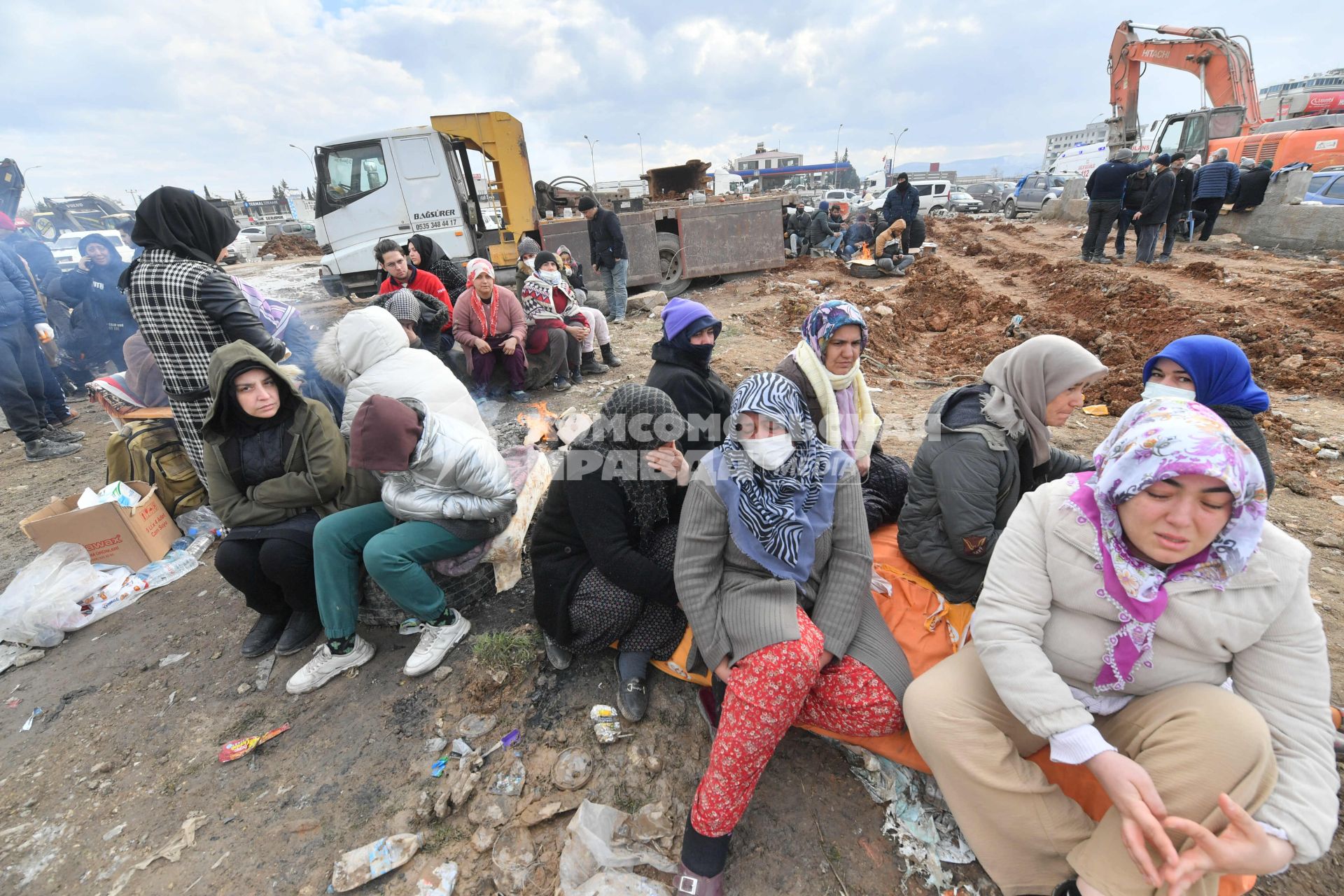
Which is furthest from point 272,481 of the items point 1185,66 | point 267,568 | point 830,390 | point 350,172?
point 1185,66

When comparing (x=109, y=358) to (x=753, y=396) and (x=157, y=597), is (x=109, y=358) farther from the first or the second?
(x=753, y=396)

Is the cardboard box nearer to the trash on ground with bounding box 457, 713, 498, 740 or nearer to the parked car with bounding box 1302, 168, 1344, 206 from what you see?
the trash on ground with bounding box 457, 713, 498, 740

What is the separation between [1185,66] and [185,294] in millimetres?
22020

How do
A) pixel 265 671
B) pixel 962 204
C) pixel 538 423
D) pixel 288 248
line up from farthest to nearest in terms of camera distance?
pixel 962 204 → pixel 288 248 → pixel 538 423 → pixel 265 671

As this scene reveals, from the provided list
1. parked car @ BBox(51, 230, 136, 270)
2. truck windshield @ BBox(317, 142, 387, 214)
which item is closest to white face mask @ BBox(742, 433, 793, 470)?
truck windshield @ BBox(317, 142, 387, 214)

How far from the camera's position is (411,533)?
7.72 ft

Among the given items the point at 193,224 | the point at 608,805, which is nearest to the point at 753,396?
the point at 608,805

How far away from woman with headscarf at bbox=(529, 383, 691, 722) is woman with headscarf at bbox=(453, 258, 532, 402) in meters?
Result: 3.37

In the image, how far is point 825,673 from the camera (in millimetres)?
1817

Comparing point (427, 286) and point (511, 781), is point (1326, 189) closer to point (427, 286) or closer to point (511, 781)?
point (427, 286)

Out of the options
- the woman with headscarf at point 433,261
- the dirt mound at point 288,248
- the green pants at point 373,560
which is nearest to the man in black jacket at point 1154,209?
the woman with headscarf at point 433,261

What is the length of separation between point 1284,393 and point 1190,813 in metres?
5.46

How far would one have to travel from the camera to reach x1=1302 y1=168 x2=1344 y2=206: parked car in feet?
31.4

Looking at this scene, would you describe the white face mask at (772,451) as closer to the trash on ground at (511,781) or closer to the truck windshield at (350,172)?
the trash on ground at (511,781)
